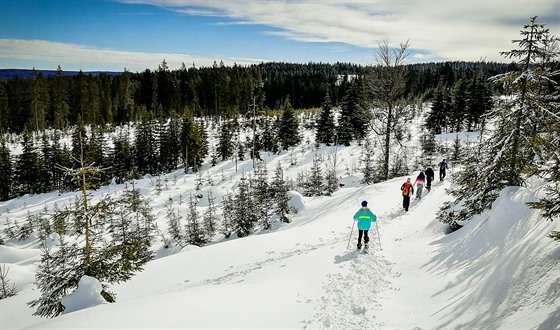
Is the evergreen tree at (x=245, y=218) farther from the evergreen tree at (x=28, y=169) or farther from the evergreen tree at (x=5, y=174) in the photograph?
the evergreen tree at (x=5, y=174)

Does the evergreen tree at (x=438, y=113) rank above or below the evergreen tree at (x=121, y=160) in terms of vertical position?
above

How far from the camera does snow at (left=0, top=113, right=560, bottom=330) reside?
611cm

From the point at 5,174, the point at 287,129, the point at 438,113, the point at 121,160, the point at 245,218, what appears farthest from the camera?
the point at 438,113

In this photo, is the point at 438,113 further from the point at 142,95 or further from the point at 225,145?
the point at 142,95

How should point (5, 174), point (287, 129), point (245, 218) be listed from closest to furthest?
point (245, 218) → point (5, 174) → point (287, 129)

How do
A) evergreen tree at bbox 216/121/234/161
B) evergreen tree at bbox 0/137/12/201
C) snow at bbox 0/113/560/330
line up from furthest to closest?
evergreen tree at bbox 216/121/234/161 → evergreen tree at bbox 0/137/12/201 → snow at bbox 0/113/560/330

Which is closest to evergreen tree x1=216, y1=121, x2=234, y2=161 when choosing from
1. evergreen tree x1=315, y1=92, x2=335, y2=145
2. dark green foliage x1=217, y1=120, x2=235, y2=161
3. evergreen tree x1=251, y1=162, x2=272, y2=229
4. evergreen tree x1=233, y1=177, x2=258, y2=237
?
dark green foliage x1=217, y1=120, x2=235, y2=161

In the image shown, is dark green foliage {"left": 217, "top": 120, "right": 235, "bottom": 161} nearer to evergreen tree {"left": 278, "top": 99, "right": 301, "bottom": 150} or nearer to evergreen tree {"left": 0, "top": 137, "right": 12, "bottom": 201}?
evergreen tree {"left": 278, "top": 99, "right": 301, "bottom": 150}

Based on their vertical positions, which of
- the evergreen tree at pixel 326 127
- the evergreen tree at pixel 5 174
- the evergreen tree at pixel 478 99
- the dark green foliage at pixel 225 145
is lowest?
the evergreen tree at pixel 5 174

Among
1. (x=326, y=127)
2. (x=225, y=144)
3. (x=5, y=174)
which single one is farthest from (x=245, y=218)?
(x=5, y=174)

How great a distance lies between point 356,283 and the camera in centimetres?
858

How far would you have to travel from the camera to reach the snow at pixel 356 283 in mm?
6109

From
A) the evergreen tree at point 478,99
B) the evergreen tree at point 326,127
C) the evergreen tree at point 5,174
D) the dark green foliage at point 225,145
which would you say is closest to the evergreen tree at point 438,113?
the evergreen tree at point 478,99

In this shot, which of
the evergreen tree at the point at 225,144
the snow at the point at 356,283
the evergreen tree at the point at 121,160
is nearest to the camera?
the snow at the point at 356,283
